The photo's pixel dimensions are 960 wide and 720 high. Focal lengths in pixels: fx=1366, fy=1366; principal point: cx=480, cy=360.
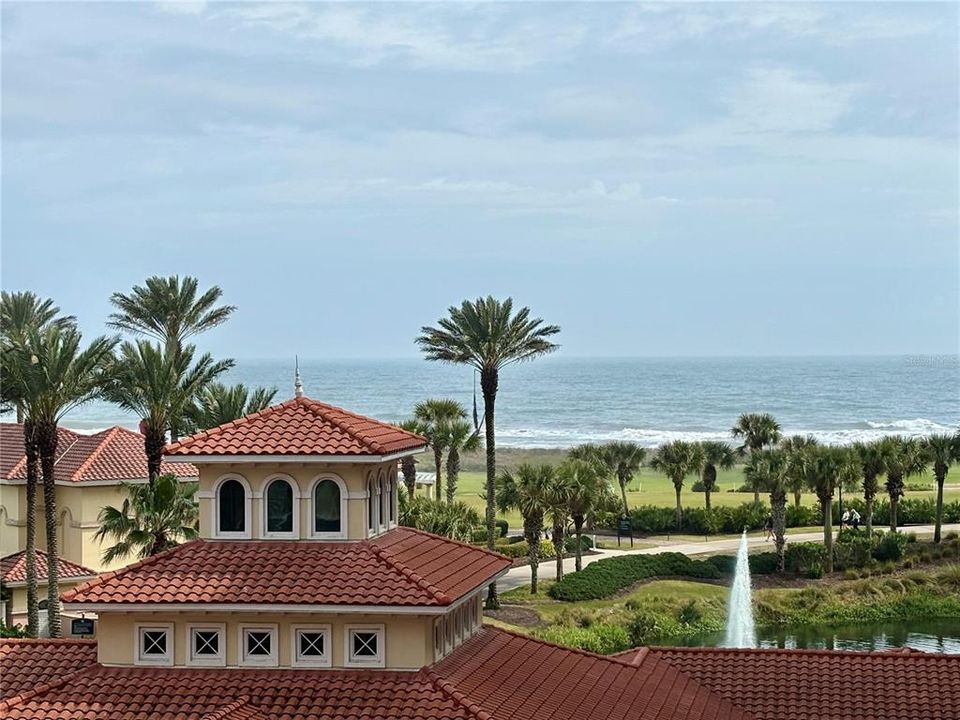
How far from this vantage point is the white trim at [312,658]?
73.7 feet

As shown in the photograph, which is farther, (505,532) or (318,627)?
(505,532)

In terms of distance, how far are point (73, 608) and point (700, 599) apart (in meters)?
38.7

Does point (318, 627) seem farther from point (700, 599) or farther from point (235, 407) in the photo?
point (700, 599)

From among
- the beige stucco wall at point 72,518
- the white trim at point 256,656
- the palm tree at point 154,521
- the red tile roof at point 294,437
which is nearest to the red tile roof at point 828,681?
the red tile roof at point 294,437

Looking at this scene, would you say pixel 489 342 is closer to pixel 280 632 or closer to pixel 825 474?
pixel 825 474

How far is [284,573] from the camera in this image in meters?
22.8

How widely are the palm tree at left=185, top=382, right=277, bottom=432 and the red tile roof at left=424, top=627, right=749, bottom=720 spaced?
877 inches

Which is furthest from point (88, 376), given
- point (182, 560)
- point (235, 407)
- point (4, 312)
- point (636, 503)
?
point (636, 503)

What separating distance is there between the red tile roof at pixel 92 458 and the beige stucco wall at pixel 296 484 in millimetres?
27720

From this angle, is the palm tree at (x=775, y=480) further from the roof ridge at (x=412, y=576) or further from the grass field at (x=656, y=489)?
the roof ridge at (x=412, y=576)

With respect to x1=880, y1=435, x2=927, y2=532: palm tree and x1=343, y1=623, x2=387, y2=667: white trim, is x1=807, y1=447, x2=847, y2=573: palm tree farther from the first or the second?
x1=343, y1=623, x2=387, y2=667: white trim

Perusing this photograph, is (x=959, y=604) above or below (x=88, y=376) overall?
below

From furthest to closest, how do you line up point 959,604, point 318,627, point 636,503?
point 636,503 → point 959,604 → point 318,627

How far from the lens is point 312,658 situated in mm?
22484
